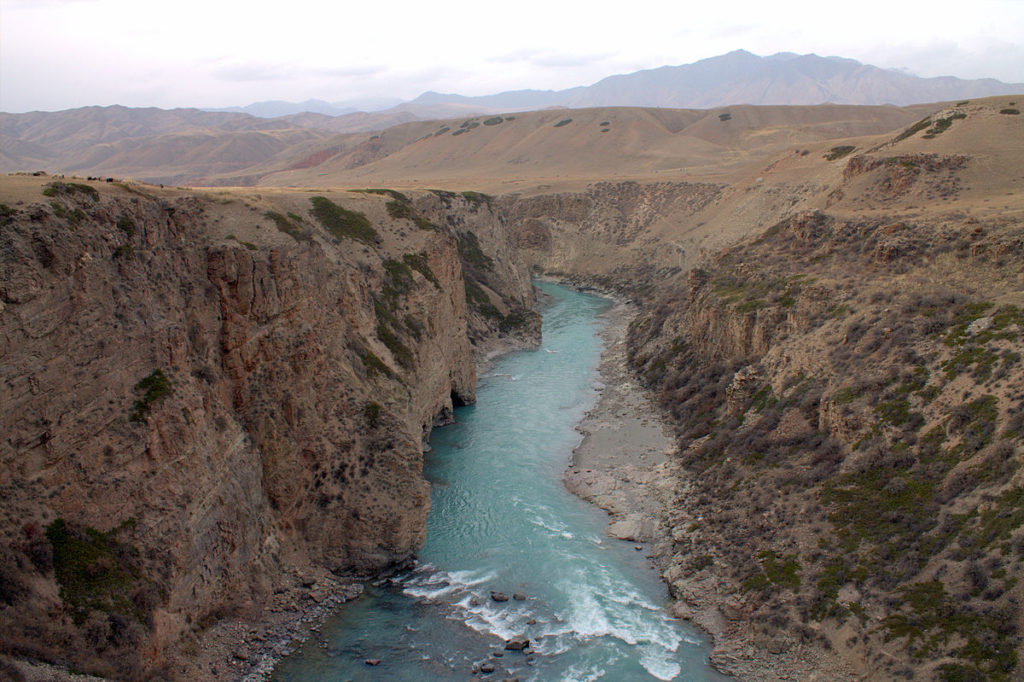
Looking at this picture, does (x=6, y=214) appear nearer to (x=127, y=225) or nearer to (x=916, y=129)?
(x=127, y=225)

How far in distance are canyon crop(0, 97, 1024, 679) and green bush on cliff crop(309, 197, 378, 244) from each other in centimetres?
23

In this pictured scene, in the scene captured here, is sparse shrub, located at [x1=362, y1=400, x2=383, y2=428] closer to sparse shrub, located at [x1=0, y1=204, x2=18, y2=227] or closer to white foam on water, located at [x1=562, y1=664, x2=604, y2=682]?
white foam on water, located at [x1=562, y1=664, x2=604, y2=682]

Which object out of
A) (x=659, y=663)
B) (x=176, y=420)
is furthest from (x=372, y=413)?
(x=659, y=663)

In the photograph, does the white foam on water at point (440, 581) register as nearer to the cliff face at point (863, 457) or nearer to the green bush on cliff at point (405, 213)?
the cliff face at point (863, 457)

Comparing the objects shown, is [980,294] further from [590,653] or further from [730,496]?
[590,653]

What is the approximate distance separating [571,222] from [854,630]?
7598cm

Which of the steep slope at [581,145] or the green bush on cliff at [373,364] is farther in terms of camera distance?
the steep slope at [581,145]

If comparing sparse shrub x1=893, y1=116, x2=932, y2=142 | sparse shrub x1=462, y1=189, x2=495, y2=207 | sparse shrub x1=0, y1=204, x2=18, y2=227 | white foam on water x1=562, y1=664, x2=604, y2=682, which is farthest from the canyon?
sparse shrub x1=462, y1=189, x2=495, y2=207

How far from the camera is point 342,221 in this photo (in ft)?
133

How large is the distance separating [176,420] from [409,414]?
12395mm

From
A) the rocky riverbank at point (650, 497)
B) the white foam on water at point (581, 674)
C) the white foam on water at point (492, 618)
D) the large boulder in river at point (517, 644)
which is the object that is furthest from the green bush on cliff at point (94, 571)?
the rocky riverbank at point (650, 497)

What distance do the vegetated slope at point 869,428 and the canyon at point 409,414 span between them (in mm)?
120

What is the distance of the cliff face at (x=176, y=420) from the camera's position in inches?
765

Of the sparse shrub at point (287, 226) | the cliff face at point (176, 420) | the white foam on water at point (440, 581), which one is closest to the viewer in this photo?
the cliff face at point (176, 420)
